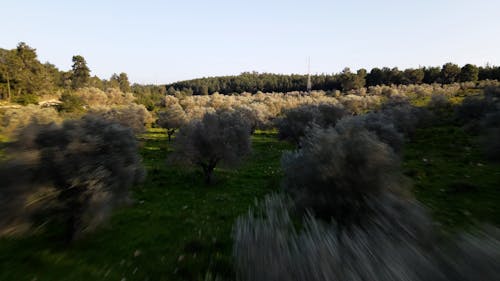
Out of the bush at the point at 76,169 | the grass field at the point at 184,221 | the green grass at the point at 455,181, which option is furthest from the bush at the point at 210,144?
the green grass at the point at 455,181

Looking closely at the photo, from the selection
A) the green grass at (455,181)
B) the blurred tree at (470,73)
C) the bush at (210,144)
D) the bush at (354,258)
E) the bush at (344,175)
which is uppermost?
the blurred tree at (470,73)

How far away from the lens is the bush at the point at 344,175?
11750 millimetres

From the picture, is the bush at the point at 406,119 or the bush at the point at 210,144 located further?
the bush at the point at 406,119

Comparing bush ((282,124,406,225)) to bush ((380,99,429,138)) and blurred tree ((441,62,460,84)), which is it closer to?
bush ((380,99,429,138))

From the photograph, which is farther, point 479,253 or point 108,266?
point 108,266

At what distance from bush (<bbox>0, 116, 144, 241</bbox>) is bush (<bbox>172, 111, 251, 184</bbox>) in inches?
582

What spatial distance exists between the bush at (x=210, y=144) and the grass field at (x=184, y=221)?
8.08ft

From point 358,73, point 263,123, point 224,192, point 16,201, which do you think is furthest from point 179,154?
point 358,73

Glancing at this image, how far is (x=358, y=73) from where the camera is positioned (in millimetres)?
159750

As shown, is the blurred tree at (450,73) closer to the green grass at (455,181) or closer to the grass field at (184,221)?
the green grass at (455,181)

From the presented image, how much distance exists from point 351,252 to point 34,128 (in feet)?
51.7

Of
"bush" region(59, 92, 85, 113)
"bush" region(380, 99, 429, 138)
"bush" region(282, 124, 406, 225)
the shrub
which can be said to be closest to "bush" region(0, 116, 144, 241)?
"bush" region(282, 124, 406, 225)

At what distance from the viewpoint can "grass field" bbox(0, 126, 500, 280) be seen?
1207cm

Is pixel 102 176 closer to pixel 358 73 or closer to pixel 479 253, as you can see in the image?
pixel 479 253
